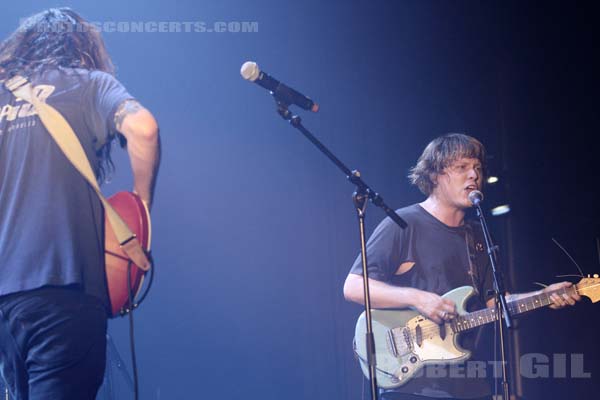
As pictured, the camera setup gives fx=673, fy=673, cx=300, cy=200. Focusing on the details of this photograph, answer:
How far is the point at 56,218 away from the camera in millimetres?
1772

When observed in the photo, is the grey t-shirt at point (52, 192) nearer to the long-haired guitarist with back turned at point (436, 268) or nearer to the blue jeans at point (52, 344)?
the blue jeans at point (52, 344)

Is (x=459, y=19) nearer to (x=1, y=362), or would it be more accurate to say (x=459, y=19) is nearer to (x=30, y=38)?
(x=30, y=38)

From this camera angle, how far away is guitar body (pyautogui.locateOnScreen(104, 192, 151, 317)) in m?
1.84

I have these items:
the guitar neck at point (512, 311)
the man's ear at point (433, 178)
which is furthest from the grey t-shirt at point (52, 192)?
the man's ear at point (433, 178)

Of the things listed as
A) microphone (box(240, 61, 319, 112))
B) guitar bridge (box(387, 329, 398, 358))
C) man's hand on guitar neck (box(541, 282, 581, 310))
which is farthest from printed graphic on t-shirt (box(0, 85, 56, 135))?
man's hand on guitar neck (box(541, 282, 581, 310))

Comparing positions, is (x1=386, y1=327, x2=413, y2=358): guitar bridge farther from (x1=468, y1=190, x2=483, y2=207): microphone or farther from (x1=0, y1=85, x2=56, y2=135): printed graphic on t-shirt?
(x1=0, y1=85, x2=56, y2=135): printed graphic on t-shirt

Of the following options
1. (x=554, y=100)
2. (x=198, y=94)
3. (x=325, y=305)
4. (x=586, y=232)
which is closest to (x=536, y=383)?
(x=586, y=232)

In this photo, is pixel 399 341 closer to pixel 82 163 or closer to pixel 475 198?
pixel 475 198

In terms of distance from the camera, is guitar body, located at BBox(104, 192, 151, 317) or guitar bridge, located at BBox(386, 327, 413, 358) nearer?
guitar body, located at BBox(104, 192, 151, 317)

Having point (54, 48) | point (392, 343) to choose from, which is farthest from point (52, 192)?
point (392, 343)

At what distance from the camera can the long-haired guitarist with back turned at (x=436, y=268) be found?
126 inches

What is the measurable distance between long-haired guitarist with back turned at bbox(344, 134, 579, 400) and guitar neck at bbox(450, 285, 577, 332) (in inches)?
1.1

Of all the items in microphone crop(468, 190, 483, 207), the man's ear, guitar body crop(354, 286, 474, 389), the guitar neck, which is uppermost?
the man's ear

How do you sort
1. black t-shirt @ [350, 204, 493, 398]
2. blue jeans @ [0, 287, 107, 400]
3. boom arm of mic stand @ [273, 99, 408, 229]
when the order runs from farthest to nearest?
black t-shirt @ [350, 204, 493, 398] < boom arm of mic stand @ [273, 99, 408, 229] < blue jeans @ [0, 287, 107, 400]
